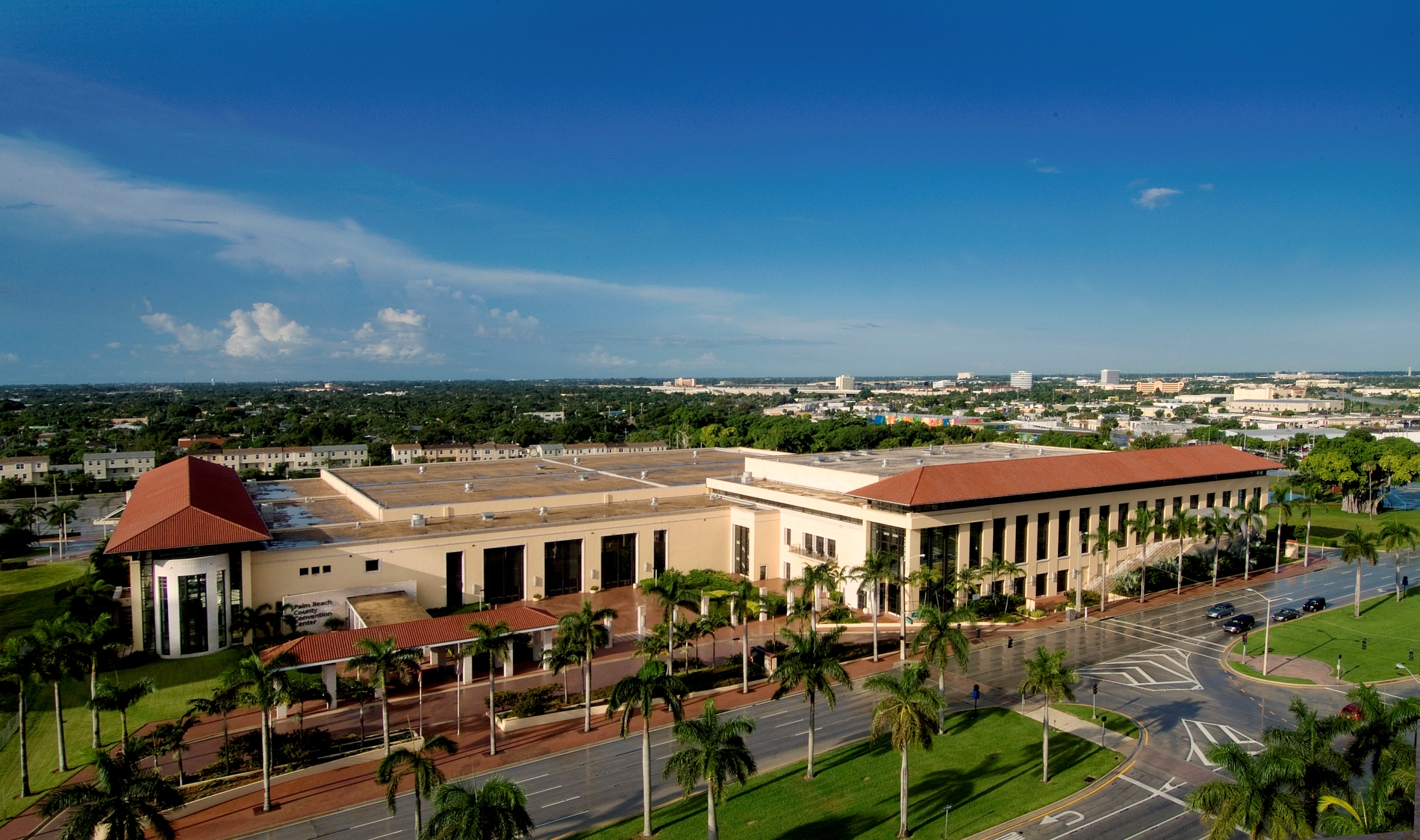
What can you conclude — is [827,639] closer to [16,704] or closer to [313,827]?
[313,827]

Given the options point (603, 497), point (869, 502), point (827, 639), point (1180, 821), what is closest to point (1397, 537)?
point (869, 502)

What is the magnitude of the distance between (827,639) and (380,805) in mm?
19819

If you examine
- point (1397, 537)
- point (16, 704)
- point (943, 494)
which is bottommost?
point (16, 704)

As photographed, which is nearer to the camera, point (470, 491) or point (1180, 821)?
point (1180, 821)

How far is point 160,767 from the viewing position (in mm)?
33906

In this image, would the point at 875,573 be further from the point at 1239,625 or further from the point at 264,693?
the point at 264,693

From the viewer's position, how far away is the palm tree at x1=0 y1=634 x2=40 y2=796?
31703mm

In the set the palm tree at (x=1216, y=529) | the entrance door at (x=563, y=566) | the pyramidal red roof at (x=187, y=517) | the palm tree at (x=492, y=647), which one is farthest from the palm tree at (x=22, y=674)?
the palm tree at (x=1216, y=529)

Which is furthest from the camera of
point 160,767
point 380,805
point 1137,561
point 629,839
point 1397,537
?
point 1137,561

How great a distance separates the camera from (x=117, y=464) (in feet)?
478

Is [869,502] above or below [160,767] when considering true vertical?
above

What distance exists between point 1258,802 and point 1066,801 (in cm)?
998

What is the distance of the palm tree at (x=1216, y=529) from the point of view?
217ft

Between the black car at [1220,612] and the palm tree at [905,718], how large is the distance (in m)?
37.3
